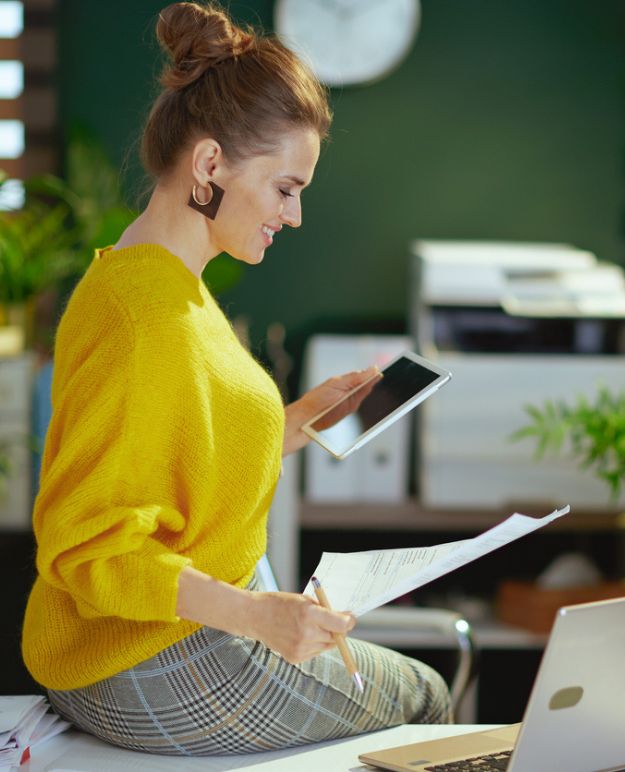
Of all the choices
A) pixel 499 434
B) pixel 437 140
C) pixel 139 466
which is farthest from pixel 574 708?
pixel 437 140

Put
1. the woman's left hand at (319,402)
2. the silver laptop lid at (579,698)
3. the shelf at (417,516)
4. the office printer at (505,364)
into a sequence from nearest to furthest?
the silver laptop lid at (579,698) → the woman's left hand at (319,402) → the office printer at (505,364) → the shelf at (417,516)

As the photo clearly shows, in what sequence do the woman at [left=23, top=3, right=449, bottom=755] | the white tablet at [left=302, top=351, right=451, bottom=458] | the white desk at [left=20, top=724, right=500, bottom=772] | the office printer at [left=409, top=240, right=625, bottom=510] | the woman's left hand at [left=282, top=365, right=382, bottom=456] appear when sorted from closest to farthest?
1. the woman at [left=23, top=3, right=449, bottom=755]
2. the white desk at [left=20, top=724, right=500, bottom=772]
3. the white tablet at [left=302, top=351, right=451, bottom=458]
4. the woman's left hand at [left=282, top=365, right=382, bottom=456]
5. the office printer at [left=409, top=240, right=625, bottom=510]

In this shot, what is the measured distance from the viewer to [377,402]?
5.47 ft

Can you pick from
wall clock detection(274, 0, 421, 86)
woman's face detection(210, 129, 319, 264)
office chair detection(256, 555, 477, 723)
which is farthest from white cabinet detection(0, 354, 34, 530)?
woman's face detection(210, 129, 319, 264)

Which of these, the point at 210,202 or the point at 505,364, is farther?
the point at 505,364

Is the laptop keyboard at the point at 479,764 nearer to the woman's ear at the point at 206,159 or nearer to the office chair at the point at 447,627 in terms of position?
the office chair at the point at 447,627

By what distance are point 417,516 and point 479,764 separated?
190 centimetres

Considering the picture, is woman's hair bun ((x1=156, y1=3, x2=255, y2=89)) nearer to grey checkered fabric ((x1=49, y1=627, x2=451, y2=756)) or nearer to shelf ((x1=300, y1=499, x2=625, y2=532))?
grey checkered fabric ((x1=49, y1=627, x2=451, y2=756))

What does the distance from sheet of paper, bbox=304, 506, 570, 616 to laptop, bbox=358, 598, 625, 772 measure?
0.10m

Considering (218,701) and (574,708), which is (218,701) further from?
(574,708)

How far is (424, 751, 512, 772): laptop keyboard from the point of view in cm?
128

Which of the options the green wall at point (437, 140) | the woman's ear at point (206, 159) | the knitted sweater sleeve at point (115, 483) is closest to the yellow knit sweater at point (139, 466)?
the knitted sweater sleeve at point (115, 483)

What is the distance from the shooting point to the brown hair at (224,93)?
141 cm

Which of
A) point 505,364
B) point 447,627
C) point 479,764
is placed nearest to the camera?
point 479,764
